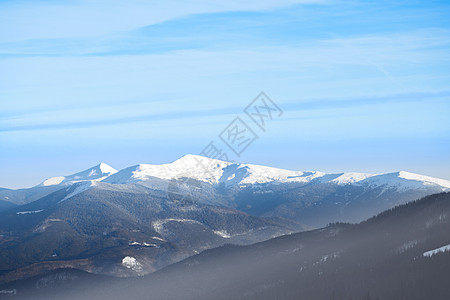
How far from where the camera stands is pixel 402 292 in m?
200

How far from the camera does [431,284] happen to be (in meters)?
198

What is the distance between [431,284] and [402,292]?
9.01 meters
